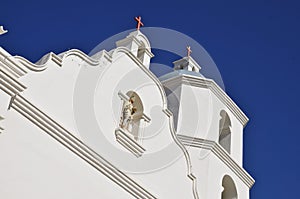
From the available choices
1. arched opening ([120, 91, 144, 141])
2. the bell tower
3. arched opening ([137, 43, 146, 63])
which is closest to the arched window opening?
arched opening ([137, 43, 146, 63])

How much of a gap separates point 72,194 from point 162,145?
11.1 feet

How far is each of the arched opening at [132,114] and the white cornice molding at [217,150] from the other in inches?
99.2

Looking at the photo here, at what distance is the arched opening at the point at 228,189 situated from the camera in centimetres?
1535

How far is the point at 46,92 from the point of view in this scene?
33.0 feet

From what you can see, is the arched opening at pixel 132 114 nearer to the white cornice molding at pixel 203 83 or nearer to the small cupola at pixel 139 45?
the small cupola at pixel 139 45

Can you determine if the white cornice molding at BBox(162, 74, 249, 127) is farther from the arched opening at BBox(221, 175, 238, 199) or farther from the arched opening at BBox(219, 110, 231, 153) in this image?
the arched opening at BBox(221, 175, 238, 199)

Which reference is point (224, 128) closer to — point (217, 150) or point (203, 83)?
point (203, 83)

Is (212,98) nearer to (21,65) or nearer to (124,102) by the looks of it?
(124,102)

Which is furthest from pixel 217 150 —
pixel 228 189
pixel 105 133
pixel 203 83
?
pixel 105 133

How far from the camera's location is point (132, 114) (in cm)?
1270

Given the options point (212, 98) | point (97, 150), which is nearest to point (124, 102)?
point (97, 150)

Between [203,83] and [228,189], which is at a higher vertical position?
[203,83]

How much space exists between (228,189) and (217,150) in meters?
1.31

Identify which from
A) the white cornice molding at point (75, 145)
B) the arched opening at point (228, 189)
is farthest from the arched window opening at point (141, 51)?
the arched opening at point (228, 189)
